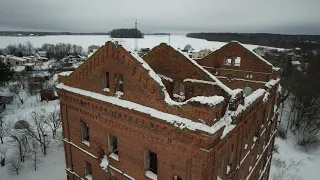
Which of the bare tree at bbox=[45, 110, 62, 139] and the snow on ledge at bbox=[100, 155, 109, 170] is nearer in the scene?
the snow on ledge at bbox=[100, 155, 109, 170]

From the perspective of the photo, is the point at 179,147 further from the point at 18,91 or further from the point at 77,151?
the point at 18,91

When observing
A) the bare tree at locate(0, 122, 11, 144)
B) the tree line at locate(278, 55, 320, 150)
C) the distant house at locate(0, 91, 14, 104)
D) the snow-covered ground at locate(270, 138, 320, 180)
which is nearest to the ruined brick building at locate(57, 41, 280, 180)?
the snow-covered ground at locate(270, 138, 320, 180)

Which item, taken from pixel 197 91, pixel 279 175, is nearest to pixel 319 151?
pixel 279 175

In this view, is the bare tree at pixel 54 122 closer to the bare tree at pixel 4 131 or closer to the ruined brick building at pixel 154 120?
the bare tree at pixel 4 131

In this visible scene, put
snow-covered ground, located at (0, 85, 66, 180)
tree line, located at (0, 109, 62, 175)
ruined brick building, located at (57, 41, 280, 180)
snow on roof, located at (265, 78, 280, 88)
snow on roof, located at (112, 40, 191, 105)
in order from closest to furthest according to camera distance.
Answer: ruined brick building, located at (57, 41, 280, 180), snow on roof, located at (112, 40, 191, 105), snow on roof, located at (265, 78, 280, 88), snow-covered ground, located at (0, 85, 66, 180), tree line, located at (0, 109, 62, 175)

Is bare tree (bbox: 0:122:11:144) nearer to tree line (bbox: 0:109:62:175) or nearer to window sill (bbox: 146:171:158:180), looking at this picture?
tree line (bbox: 0:109:62:175)

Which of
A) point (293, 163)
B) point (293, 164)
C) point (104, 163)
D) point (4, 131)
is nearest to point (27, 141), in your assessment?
point (4, 131)

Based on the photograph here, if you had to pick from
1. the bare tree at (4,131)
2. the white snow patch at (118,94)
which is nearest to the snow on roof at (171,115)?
the white snow patch at (118,94)
